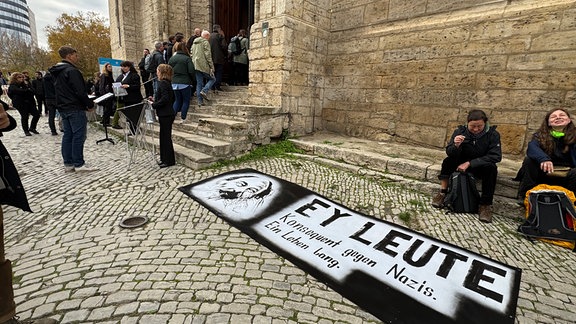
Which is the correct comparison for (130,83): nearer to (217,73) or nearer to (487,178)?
(217,73)

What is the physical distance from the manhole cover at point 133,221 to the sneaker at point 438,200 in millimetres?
3625

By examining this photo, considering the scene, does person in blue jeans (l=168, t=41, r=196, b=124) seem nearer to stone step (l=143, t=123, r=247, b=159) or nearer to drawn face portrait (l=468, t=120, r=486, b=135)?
stone step (l=143, t=123, r=247, b=159)

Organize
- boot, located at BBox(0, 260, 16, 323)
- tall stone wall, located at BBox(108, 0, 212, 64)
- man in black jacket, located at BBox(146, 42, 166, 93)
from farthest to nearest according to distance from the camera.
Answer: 1. tall stone wall, located at BBox(108, 0, 212, 64)
2. man in black jacket, located at BBox(146, 42, 166, 93)
3. boot, located at BBox(0, 260, 16, 323)

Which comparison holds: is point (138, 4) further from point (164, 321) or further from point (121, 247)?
point (164, 321)

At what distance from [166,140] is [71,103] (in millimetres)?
1479

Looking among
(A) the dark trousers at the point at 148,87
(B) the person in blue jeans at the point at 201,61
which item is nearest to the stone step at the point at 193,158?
(B) the person in blue jeans at the point at 201,61

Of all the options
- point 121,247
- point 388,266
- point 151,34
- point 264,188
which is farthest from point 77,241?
point 151,34

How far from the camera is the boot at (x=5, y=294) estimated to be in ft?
5.19

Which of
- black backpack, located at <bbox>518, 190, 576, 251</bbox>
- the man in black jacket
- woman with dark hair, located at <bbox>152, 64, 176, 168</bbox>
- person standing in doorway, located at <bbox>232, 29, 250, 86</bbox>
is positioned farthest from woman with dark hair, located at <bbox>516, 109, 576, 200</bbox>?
the man in black jacket

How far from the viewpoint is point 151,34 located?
1137 cm

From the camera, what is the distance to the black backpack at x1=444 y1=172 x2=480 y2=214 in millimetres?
3641

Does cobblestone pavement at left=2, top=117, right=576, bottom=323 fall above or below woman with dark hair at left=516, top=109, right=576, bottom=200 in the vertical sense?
below

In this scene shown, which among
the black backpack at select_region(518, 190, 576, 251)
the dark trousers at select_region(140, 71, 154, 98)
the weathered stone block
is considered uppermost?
the dark trousers at select_region(140, 71, 154, 98)

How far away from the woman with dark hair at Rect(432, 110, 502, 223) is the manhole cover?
3.68 metres
